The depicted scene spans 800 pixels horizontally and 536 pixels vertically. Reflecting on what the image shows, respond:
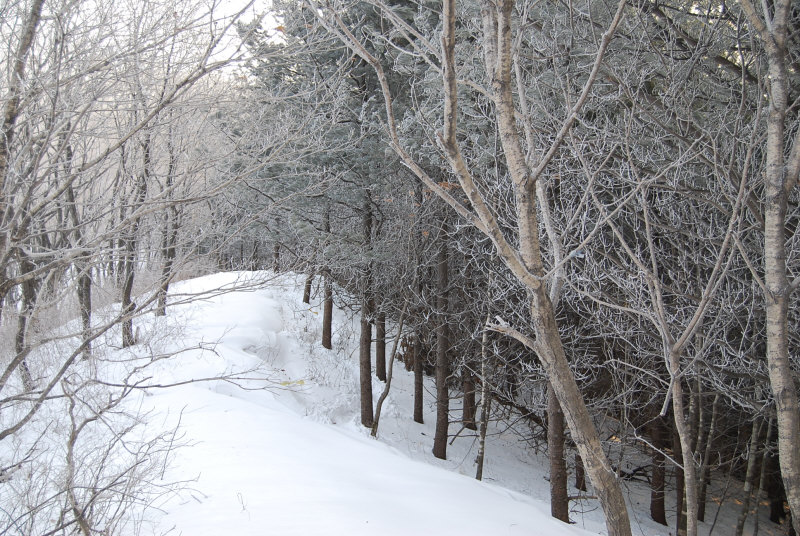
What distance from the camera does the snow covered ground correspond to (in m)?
4.56

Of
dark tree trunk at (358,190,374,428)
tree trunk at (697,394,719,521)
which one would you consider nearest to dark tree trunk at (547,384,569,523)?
tree trunk at (697,394,719,521)

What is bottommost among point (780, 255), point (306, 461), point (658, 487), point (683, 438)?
point (658, 487)

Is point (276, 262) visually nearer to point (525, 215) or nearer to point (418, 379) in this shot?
point (418, 379)

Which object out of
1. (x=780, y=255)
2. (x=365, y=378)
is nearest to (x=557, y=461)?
(x=365, y=378)

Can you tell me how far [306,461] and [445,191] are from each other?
4817 mm

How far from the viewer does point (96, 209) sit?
3816 mm

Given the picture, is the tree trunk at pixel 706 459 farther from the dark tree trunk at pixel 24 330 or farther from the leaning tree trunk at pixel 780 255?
the dark tree trunk at pixel 24 330

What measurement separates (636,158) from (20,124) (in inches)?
218

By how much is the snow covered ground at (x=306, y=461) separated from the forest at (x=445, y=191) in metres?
0.62

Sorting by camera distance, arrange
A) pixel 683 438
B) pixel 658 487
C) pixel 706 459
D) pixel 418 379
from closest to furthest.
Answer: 1. pixel 683 438
2. pixel 706 459
3. pixel 658 487
4. pixel 418 379

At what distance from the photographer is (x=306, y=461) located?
6098 mm

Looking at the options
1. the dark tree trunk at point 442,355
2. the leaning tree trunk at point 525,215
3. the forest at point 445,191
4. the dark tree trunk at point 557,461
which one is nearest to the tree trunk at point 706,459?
the forest at point 445,191

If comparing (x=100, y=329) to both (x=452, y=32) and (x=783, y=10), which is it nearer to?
(x=452, y=32)

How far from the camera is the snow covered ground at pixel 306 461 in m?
4.56
